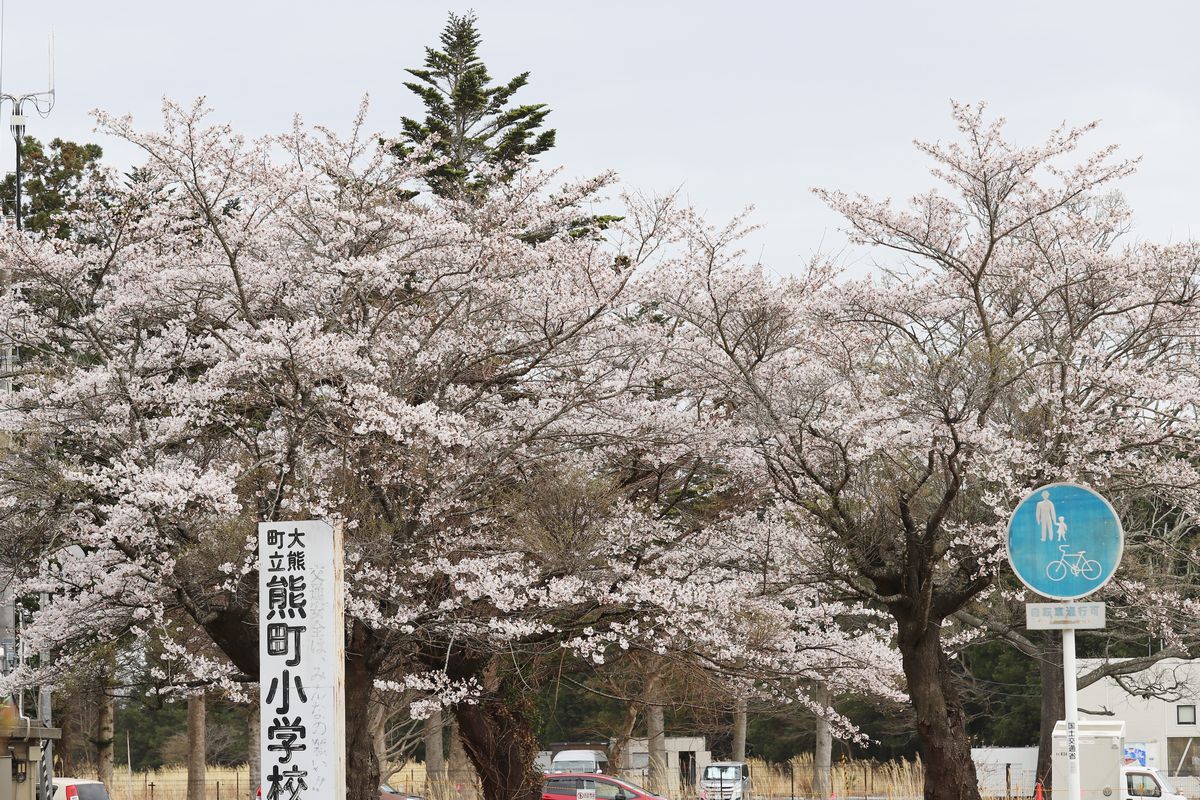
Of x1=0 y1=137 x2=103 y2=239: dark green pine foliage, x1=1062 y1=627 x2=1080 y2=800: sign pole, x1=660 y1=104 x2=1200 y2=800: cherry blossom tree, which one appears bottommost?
x1=1062 y1=627 x2=1080 y2=800: sign pole

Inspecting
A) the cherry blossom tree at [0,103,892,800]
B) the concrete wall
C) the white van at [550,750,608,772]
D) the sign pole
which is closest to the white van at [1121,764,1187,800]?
the cherry blossom tree at [0,103,892,800]

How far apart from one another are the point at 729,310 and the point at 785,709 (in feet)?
68.1

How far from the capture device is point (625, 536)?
51.0 ft

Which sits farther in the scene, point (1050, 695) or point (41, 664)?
point (1050, 695)

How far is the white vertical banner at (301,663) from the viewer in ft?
29.1

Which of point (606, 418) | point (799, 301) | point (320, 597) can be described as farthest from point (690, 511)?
point (320, 597)

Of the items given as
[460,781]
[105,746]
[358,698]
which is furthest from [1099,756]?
[105,746]

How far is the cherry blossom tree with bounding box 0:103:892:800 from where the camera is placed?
13430 millimetres

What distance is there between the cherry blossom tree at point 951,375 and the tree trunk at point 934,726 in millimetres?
22

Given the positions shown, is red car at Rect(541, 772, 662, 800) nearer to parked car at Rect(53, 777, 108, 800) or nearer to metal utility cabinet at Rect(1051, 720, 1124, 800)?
parked car at Rect(53, 777, 108, 800)

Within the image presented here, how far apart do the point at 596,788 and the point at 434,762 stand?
5.28 metres

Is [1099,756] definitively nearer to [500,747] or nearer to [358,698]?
[500,747]

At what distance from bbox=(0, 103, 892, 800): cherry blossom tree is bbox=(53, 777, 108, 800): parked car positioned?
7.82 ft

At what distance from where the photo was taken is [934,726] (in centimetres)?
1598
